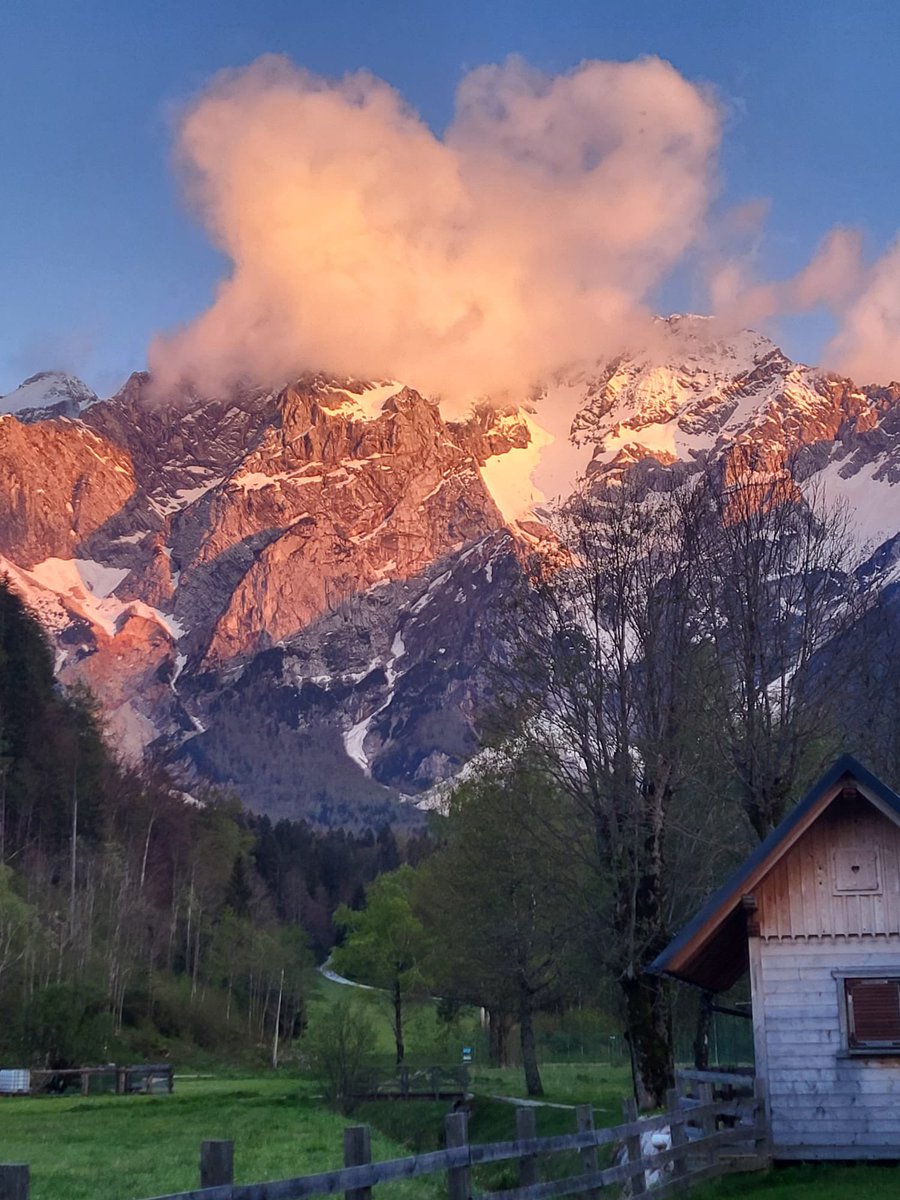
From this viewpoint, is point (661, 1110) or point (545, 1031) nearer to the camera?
point (661, 1110)

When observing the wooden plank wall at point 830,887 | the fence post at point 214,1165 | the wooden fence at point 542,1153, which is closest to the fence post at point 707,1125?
the wooden fence at point 542,1153

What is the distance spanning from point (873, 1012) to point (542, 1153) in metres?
6.74

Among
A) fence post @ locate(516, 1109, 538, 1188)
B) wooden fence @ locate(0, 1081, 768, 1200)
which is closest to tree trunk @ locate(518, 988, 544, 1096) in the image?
wooden fence @ locate(0, 1081, 768, 1200)

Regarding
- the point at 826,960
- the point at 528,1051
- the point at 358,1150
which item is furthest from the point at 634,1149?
the point at 528,1051

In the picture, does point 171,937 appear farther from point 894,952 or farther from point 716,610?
point 894,952

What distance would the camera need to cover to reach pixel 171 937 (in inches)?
4094

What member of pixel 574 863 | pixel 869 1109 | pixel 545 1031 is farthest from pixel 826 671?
pixel 545 1031

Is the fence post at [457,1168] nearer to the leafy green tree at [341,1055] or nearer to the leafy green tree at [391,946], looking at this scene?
the leafy green tree at [341,1055]

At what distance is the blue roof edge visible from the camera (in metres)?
23.2

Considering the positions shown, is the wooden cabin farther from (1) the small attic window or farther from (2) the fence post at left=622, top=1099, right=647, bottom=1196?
(2) the fence post at left=622, top=1099, right=647, bottom=1196

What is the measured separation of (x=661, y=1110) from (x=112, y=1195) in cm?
1254

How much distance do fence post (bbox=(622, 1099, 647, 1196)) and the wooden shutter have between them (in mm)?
4862

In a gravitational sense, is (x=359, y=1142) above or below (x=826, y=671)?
below

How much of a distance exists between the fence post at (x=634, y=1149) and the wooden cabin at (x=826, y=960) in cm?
390
